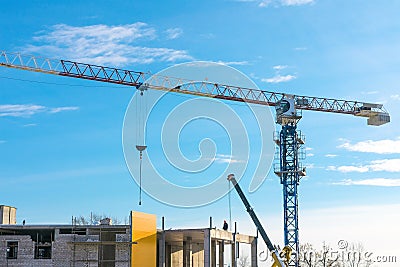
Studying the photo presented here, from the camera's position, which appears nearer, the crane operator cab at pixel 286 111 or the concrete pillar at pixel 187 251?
the concrete pillar at pixel 187 251

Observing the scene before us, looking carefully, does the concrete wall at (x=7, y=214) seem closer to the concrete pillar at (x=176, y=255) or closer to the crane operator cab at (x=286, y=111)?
the concrete pillar at (x=176, y=255)

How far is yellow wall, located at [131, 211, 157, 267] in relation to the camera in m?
51.5

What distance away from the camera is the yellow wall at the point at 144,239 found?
51.5m

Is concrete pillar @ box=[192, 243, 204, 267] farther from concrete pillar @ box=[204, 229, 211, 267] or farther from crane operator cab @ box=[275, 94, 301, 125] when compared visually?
crane operator cab @ box=[275, 94, 301, 125]

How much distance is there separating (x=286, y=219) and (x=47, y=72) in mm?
31217

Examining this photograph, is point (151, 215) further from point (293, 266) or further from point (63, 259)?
point (293, 266)

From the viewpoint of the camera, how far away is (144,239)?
172ft

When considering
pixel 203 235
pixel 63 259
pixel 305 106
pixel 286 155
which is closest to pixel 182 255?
pixel 203 235

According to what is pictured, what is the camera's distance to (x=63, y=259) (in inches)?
2026

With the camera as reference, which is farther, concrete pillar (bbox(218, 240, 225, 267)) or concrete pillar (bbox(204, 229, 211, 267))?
concrete pillar (bbox(218, 240, 225, 267))

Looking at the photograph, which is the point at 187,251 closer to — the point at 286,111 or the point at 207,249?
the point at 207,249

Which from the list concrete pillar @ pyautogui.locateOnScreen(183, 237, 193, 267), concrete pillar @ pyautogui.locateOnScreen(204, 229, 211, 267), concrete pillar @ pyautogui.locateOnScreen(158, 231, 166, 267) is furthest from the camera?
concrete pillar @ pyautogui.locateOnScreen(183, 237, 193, 267)

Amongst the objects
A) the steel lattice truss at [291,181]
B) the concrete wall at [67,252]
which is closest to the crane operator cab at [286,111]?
the steel lattice truss at [291,181]

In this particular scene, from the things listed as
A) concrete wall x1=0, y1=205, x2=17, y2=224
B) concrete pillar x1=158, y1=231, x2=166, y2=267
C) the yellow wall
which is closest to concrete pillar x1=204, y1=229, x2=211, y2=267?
concrete pillar x1=158, y1=231, x2=166, y2=267
